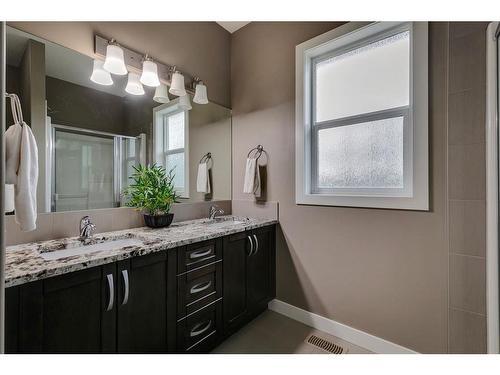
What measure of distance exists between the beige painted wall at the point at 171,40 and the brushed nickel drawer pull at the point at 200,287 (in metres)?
1.62

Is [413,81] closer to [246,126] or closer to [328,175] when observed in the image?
[328,175]

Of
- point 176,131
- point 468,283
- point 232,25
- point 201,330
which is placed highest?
point 232,25

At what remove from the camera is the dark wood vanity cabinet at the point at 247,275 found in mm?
1686

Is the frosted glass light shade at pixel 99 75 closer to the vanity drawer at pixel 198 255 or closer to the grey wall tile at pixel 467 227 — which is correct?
the vanity drawer at pixel 198 255

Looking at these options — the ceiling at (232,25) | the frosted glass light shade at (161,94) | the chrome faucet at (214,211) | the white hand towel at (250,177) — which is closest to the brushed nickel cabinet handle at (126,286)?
the chrome faucet at (214,211)

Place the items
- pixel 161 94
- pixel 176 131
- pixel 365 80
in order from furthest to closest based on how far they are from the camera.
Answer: pixel 176 131, pixel 161 94, pixel 365 80

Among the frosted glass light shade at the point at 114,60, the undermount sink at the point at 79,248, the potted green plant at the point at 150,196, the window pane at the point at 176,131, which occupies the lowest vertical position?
the undermount sink at the point at 79,248

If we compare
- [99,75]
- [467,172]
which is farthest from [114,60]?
[467,172]

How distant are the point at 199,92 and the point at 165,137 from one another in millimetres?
535

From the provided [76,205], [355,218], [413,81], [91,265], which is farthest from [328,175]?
[76,205]

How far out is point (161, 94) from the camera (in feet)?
6.29

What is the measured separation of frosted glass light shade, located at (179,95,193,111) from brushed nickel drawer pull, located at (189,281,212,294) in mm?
1469

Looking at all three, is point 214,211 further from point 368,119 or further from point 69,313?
point 368,119

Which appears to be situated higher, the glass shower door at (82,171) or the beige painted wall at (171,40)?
the beige painted wall at (171,40)
